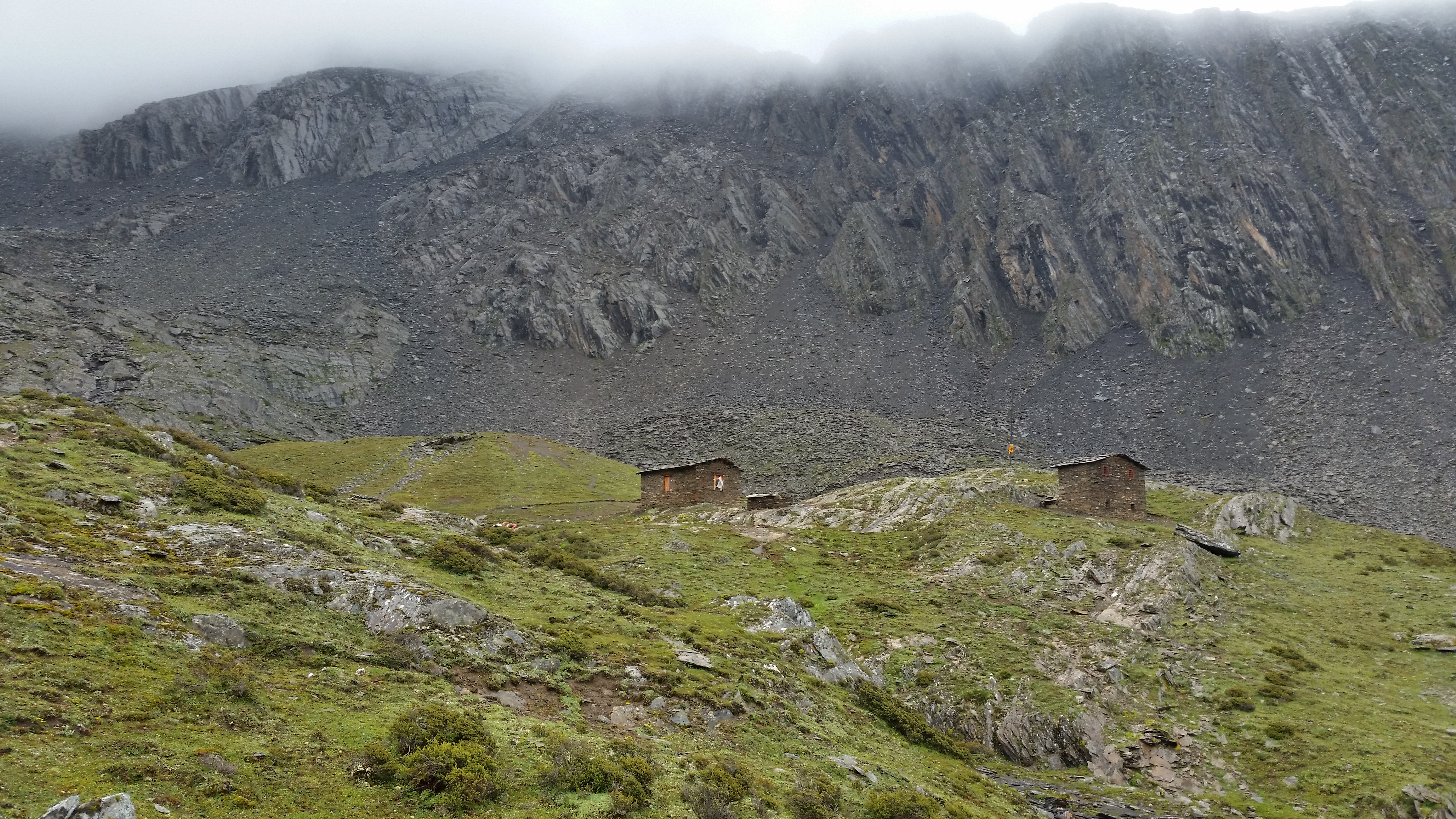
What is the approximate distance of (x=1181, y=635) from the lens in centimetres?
3350

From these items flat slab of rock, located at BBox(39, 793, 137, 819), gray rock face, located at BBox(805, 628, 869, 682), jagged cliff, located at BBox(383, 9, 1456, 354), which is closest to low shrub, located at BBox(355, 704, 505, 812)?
flat slab of rock, located at BBox(39, 793, 137, 819)

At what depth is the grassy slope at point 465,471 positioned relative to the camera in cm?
8456

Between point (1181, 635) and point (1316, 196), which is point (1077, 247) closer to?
point (1316, 196)

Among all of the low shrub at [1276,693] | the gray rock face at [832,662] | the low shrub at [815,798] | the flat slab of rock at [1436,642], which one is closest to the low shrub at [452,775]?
the low shrub at [815,798]

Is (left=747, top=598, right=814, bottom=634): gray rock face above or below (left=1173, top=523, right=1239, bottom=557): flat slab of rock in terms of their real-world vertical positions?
above

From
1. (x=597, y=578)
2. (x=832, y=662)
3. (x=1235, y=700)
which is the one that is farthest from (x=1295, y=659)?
(x=597, y=578)

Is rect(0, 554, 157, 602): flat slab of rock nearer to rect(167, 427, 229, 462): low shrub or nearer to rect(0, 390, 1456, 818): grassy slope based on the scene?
rect(0, 390, 1456, 818): grassy slope

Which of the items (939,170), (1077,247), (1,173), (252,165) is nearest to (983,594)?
(1077,247)

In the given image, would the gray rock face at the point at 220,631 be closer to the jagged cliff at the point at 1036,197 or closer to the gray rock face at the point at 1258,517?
the gray rock face at the point at 1258,517

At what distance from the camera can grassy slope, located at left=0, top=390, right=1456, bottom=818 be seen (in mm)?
12109

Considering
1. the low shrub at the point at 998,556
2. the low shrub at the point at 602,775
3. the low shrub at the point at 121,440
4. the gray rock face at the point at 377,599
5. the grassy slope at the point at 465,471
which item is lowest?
the grassy slope at the point at 465,471

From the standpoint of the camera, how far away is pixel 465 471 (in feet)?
306

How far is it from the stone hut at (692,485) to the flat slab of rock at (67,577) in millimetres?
42561

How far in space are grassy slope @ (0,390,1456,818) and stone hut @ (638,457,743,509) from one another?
10545 mm
